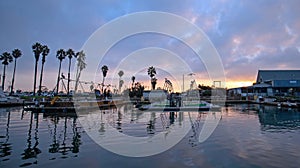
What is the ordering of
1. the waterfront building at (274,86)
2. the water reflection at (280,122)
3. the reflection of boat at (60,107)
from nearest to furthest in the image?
the water reflection at (280,122) → the reflection of boat at (60,107) → the waterfront building at (274,86)

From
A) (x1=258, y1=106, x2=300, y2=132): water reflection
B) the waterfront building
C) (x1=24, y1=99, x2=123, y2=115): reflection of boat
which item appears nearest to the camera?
(x1=258, y1=106, x2=300, y2=132): water reflection

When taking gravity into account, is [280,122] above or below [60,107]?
below

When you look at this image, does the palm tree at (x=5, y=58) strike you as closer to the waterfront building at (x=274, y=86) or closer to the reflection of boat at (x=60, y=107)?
the reflection of boat at (x=60, y=107)

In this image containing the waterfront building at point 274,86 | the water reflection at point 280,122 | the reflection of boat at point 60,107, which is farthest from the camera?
the waterfront building at point 274,86

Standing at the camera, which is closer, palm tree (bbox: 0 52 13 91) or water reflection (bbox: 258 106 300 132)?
water reflection (bbox: 258 106 300 132)

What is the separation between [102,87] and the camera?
66.2m

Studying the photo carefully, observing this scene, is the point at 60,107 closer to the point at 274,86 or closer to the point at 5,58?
the point at 5,58

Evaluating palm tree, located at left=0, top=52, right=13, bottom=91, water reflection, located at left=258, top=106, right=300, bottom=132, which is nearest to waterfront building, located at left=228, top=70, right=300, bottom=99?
water reflection, located at left=258, top=106, right=300, bottom=132

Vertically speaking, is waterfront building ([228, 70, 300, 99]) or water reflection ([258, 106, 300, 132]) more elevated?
waterfront building ([228, 70, 300, 99])

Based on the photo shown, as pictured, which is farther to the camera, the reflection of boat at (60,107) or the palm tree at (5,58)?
the palm tree at (5,58)

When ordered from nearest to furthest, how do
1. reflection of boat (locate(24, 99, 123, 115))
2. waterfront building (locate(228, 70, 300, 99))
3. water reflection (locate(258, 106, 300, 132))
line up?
water reflection (locate(258, 106, 300, 132)) → reflection of boat (locate(24, 99, 123, 115)) → waterfront building (locate(228, 70, 300, 99))

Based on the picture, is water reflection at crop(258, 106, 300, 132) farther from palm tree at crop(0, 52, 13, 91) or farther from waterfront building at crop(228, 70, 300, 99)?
palm tree at crop(0, 52, 13, 91)

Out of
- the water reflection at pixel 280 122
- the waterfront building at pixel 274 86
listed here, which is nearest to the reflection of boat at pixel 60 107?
Answer: the water reflection at pixel 280 122

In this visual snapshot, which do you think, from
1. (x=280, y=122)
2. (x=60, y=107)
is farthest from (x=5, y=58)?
(x=280, y=122)
